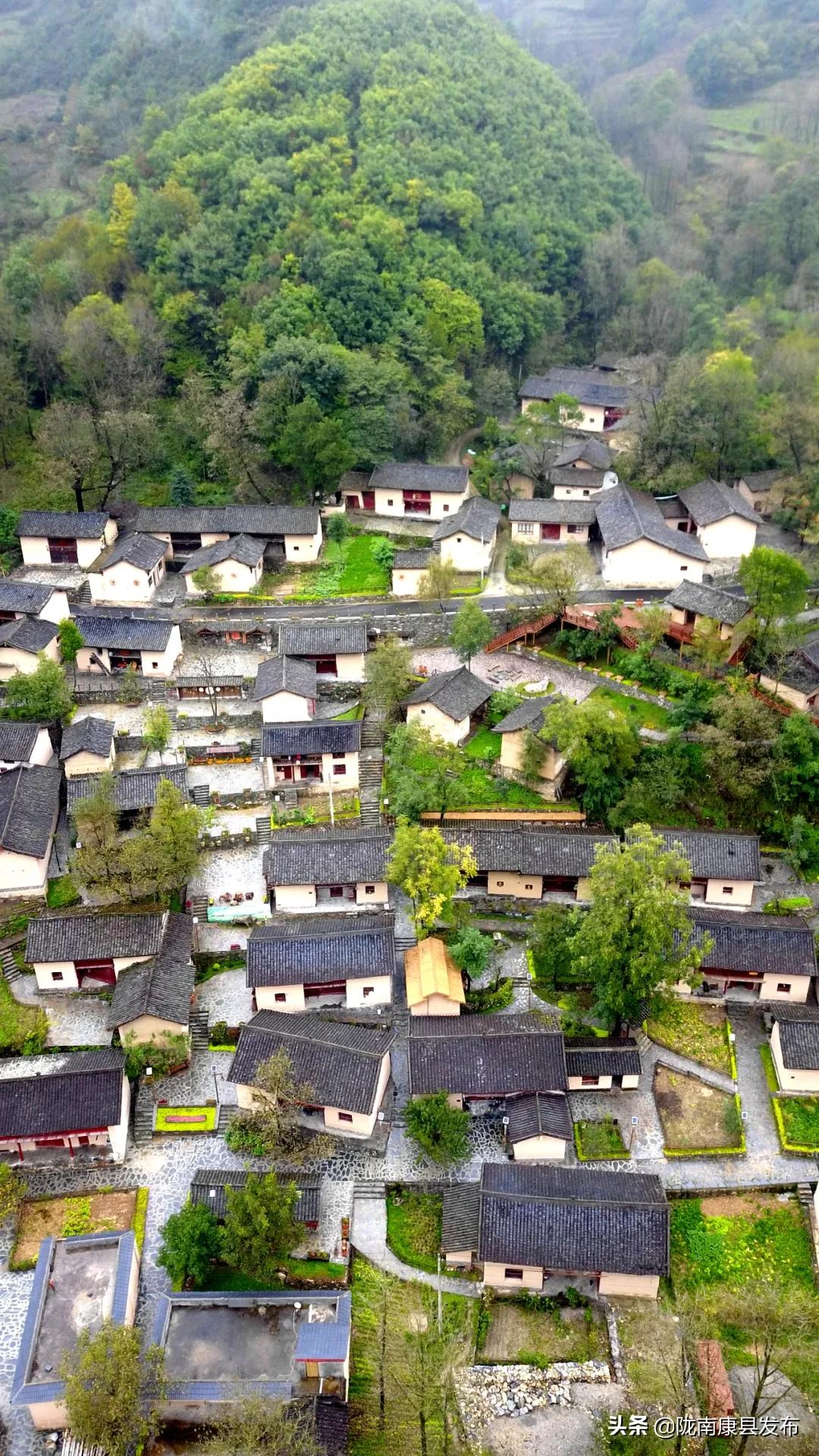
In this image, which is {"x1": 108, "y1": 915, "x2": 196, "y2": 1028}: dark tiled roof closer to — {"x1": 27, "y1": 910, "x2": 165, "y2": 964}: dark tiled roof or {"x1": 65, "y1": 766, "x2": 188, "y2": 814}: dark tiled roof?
{"x1": 27, "y1": 910, "x2": 165, "y2": 964}: dark tiled roof

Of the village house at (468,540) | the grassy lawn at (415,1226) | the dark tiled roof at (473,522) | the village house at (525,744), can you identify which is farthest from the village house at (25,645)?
the grassy lawn at (415,1226)

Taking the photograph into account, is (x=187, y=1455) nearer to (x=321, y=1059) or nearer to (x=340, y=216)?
(x=321, y=1059)

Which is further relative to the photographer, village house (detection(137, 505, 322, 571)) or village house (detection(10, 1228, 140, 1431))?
village house (detection(137, 505, 322, 571))

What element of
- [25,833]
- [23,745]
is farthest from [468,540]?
[25,833]

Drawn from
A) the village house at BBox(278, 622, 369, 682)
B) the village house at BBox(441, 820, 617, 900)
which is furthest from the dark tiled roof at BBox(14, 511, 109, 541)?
the village house at BBox(441, 820, 617, 900)

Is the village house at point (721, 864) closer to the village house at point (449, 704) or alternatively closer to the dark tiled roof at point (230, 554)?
the village house at point (449, 704)

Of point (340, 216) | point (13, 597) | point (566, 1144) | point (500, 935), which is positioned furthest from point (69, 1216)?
point (340, 216)
